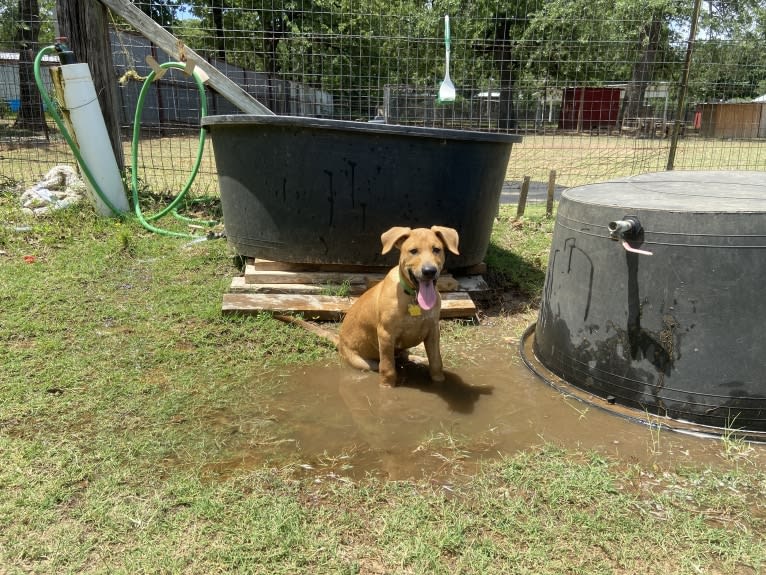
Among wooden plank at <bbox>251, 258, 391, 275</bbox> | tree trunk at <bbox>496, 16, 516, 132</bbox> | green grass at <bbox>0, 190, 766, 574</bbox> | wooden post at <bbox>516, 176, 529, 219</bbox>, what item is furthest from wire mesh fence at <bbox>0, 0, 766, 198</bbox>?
green grass at <bbox>0, 190, 766, 574</bbox>

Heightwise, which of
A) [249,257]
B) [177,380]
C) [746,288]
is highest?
[746,288]

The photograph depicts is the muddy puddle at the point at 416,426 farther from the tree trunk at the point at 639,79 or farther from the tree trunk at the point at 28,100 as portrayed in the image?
the tree trunk at the point at 28,100

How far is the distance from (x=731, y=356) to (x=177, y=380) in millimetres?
3278

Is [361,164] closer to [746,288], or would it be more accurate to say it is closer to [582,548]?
[746,288]

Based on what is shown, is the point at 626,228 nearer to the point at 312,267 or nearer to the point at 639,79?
the point at 312,267

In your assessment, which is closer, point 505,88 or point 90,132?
point 90,132

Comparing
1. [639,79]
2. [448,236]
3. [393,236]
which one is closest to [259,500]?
[393,236]

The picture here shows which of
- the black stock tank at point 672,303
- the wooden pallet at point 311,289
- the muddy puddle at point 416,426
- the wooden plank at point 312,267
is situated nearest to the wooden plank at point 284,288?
the wooden pallet at point 311,289

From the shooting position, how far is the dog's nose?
3.18 metres

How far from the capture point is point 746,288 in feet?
9.57

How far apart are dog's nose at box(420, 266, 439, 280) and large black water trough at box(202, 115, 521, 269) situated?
1.60m

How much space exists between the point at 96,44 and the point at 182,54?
137 centimetres

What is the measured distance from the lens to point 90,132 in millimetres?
6629

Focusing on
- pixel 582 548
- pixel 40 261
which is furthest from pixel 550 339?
pixel 40 261
